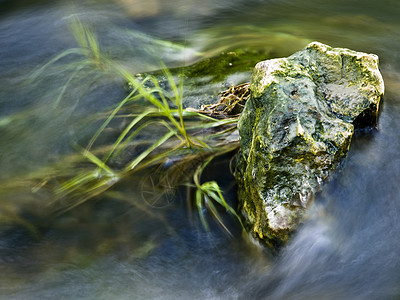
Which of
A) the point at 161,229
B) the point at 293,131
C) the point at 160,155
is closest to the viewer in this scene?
the point at 293,131

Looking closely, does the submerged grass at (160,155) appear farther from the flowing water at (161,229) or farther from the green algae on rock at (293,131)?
the green algae on rock at (293,131)

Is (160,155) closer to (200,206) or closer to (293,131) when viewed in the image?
(200,206)

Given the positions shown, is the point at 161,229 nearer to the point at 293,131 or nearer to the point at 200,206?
the point at 200,206

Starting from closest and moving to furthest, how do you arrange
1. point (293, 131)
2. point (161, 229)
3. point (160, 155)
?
point (293, 131) → point (161, 229) → point (160, 155)

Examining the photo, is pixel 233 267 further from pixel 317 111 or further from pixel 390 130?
pixel 390 130

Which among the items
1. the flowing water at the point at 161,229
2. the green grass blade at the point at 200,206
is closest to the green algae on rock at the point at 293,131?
the flowing water at the point at 161,229

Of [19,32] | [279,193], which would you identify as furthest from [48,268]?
[19,32]

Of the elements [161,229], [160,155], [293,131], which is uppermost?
[293,131]

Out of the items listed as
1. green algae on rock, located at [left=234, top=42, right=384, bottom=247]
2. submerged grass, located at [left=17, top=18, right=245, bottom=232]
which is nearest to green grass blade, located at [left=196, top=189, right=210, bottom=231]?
submerged grass, located at [left=17, top=18, right=245, bottom=232]

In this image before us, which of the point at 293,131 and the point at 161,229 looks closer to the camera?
the point at 293,131

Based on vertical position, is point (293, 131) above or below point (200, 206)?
above

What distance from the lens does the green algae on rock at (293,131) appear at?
2.33 meters

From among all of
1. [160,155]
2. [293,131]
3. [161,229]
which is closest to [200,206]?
[161,229]

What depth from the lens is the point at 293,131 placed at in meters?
2.34
